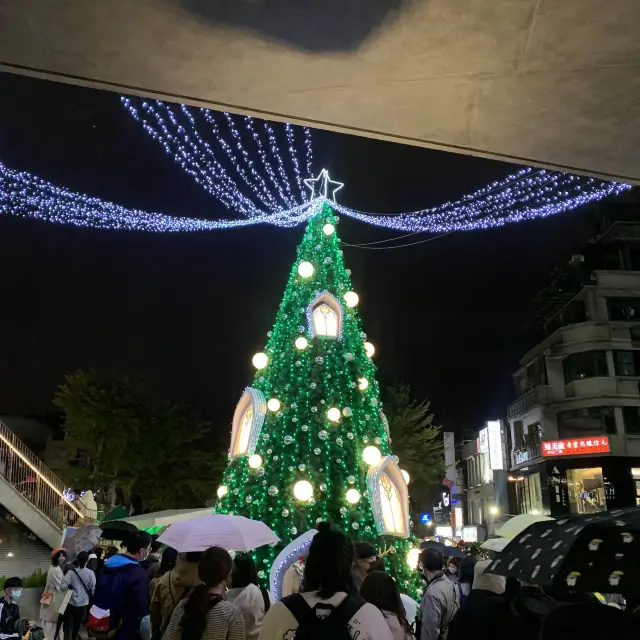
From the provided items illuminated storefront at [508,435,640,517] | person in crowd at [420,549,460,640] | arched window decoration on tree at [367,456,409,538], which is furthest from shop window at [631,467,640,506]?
person in crowd at [420,549,460,640]

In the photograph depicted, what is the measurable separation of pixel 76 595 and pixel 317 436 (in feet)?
14.2

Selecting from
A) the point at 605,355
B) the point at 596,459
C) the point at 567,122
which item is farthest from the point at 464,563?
the point at 605,355

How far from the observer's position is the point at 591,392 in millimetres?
26844

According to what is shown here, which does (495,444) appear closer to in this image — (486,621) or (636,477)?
(636,477)

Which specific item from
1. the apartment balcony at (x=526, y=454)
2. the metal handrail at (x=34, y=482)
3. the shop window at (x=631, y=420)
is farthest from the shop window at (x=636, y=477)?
the metal handrail at (x=34, y=482)

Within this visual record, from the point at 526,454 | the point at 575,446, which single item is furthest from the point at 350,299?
the point at 526,454

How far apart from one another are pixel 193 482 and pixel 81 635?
52.3 feet

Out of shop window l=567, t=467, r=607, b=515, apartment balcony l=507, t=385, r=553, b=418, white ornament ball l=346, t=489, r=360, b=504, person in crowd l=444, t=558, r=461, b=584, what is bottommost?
person in crowd l=444, t=558, r=461, b=584

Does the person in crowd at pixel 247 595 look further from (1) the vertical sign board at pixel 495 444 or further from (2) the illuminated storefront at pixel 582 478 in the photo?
(1) the vertical sign board at pixel 495 444

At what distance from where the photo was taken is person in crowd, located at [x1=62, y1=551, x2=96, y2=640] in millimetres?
8047

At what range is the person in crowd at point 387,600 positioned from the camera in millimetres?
3775

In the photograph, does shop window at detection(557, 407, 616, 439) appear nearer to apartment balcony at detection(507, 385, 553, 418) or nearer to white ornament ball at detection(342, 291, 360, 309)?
apartment balcony at detection(507, 385, 553, 418)

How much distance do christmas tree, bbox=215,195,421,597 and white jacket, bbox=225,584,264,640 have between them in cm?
504

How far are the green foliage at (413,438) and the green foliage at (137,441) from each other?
834 centimetres
